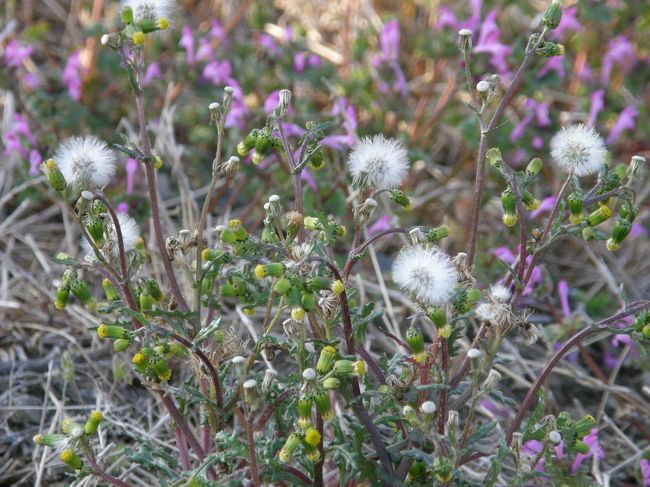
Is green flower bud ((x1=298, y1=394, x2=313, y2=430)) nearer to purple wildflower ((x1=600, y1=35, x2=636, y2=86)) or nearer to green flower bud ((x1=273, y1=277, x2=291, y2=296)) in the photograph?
green flower bud ((x1=273, y1=277, x2=291, y2=296))

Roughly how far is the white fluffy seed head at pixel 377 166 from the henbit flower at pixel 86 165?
0.51 m

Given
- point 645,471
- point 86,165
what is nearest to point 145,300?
point 86,165

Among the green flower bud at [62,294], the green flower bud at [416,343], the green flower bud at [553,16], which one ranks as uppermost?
the green flower bud at [553,16]

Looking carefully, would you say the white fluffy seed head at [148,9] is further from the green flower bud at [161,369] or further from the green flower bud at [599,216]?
the green flower bud at [599,216]

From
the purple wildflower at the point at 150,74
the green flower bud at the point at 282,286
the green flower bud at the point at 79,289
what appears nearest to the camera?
the green flower bud at the point at 282,286

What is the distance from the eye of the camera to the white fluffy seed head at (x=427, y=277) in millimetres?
1428

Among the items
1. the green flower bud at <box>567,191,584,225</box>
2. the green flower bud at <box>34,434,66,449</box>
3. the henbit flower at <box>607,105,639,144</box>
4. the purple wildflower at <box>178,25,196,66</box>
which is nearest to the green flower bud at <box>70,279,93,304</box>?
the green flower bud at <box>34,434,66,449</box>

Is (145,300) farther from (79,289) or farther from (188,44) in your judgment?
(188,44)

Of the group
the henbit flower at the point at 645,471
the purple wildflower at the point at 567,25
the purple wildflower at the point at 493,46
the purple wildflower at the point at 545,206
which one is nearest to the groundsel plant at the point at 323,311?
the henbit flower at the point at 645,471

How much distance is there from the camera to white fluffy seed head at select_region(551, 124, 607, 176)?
168 cm

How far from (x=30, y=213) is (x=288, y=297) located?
2233 mm

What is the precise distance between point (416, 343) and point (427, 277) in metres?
0.14

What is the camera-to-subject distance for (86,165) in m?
1.69

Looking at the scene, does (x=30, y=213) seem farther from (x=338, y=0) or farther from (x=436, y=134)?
(x=338, y=0)
